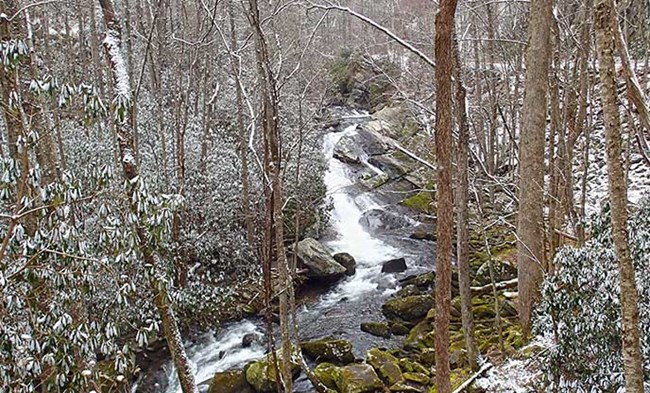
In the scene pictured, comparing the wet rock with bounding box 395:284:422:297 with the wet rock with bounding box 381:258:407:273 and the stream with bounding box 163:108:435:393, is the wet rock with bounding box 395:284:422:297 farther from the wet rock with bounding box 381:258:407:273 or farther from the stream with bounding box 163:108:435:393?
the wet rock with bounding box 381:258:407:273

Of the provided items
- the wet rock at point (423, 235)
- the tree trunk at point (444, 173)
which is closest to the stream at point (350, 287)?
the wet rock at point (423, 235)

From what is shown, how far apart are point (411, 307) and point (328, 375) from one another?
304 centimetres

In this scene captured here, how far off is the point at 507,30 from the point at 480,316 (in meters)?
8.77

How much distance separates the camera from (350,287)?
1241 cm

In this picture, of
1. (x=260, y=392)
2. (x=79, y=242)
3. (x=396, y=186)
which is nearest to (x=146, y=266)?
(x=79, y=242)

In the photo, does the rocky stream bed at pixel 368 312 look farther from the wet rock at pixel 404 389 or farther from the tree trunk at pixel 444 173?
the tree trunk at pixel 444 173

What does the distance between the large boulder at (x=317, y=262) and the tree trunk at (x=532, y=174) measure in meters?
5.62

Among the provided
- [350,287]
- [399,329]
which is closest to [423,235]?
[350,287]

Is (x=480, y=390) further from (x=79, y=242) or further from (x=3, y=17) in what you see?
(x=3, y=17)

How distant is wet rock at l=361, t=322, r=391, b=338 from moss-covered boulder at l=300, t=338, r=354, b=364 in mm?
1025

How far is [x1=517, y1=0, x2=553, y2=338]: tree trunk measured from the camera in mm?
6961

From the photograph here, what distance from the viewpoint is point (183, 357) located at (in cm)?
612

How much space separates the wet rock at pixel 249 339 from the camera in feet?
32.4

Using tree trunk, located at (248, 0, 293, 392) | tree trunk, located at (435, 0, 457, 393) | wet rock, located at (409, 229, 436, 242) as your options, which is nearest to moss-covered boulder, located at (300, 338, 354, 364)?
tree trunk, located at (248, 0, 293, 392)
